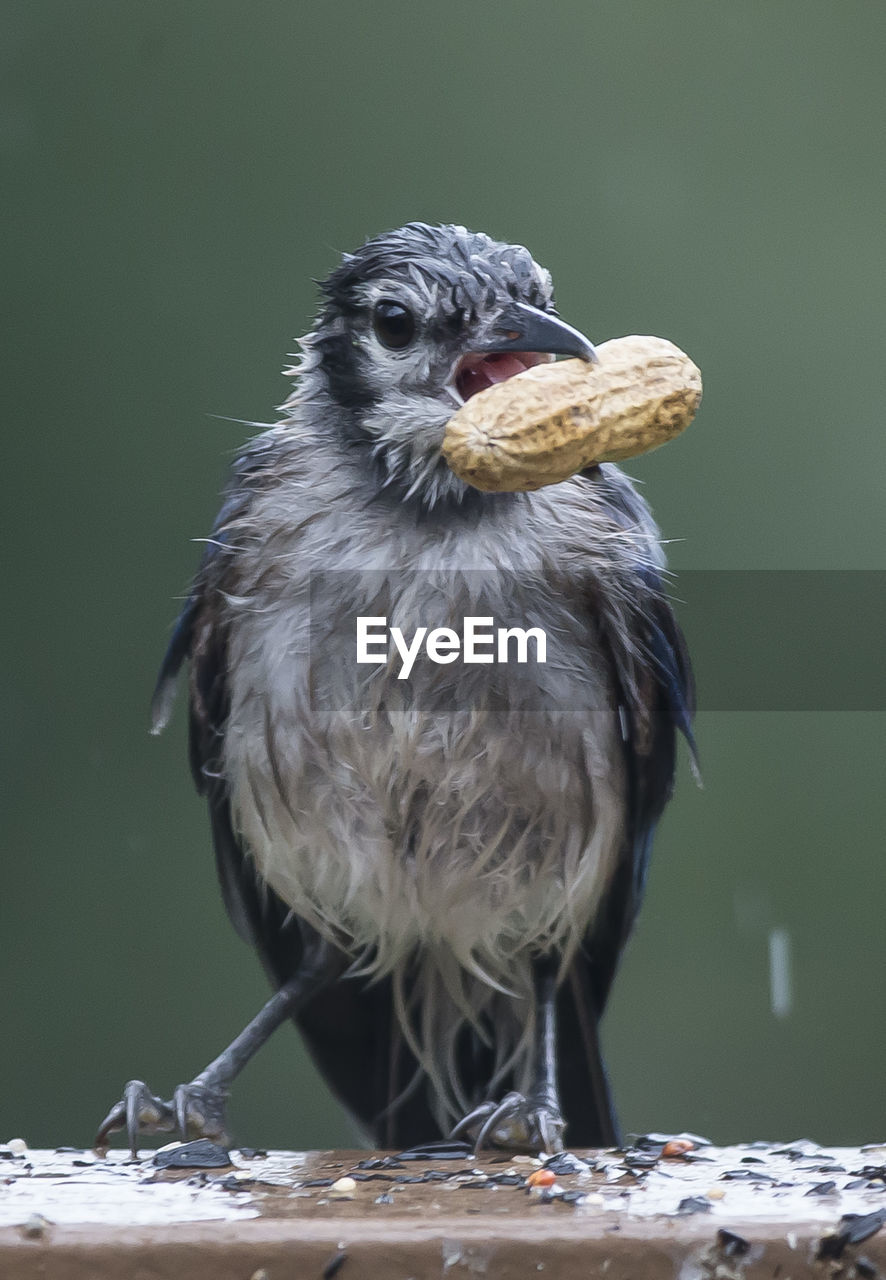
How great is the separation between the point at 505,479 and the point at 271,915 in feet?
2.25

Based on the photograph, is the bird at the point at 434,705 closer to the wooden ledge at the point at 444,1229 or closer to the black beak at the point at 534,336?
the black beak at the point at 534,336

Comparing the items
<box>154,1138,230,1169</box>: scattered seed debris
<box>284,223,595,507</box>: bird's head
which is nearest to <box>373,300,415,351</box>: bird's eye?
<box>284,223,595,507</box>: bird's head

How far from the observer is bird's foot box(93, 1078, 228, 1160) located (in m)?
1.58

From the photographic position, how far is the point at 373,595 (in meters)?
1.66

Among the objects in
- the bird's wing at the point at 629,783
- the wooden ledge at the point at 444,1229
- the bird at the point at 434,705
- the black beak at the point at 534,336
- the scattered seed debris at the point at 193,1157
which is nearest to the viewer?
the wooden ledge at the point at 444,1229

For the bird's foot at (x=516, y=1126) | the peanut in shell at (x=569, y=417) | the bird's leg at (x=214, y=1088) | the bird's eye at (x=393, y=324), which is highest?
the bird's eye at (x=393, y=324)

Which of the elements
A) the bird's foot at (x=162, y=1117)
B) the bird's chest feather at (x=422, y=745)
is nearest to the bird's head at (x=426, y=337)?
the bird's chest feather at (x=422, y=745)

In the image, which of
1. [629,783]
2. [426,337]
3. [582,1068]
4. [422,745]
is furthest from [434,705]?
[582,1068]

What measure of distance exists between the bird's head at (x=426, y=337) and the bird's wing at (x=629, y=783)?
261 millimetres

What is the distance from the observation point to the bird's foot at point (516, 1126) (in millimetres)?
1576

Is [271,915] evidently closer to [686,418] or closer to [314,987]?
[314,987]

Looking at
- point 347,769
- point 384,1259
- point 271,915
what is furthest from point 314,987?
point 384,1259

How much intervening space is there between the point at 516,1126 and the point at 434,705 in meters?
0.43

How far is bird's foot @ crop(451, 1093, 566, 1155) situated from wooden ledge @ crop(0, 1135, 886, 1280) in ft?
1.04
